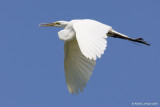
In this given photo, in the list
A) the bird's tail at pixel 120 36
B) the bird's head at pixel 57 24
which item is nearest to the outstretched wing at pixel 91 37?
the bird's tail at pixel 120 36

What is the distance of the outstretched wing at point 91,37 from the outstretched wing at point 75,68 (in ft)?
3.67

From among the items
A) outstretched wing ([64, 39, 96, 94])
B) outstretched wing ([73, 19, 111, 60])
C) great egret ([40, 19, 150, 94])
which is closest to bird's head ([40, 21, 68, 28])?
great egret ([40, 19, 150, 94])

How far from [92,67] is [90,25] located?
4.97 feet

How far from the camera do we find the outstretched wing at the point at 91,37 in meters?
7.77

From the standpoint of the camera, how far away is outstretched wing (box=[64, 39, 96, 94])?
10180 mm

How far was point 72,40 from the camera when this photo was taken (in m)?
10.0

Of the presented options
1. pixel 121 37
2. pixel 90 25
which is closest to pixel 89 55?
pixel 90 25

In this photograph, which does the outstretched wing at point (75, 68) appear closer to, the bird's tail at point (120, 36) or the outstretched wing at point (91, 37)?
the bird's tail at point (120, 36)

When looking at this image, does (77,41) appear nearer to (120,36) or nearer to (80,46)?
(80,46)

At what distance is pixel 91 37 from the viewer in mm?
8188

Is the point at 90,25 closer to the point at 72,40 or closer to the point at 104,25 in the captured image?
the point at 104,25

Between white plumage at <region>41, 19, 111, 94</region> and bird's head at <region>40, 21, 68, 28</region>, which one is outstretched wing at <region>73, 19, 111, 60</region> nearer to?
white plumage at <region>41, 19, 111, 94</region>

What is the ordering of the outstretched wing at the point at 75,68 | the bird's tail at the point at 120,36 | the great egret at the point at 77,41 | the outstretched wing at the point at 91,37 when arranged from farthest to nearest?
1. the outstretched wing at the point at 75,68
2. the bird's tail at the point at 120,36
3. the great egret at the point at 77,41
4. the outstretched wing at the point at 91,37

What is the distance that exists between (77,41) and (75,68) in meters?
1.51
